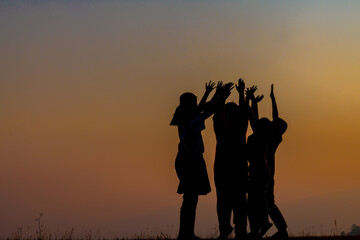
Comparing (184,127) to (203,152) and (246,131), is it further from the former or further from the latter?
(246,131)

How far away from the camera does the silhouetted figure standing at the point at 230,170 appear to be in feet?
38.7

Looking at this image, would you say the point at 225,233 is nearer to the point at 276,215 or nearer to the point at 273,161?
the point at 276,215

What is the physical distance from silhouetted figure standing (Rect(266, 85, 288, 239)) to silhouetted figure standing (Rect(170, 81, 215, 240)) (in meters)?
1.81

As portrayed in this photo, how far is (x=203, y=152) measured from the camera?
11438 millimetres

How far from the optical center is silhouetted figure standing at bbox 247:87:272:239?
12383 millimetres

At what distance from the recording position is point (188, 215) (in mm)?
11203

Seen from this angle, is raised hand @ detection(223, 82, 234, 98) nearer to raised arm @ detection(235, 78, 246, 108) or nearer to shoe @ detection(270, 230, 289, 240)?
raised arm @ detection(235, 78, 246, 108)

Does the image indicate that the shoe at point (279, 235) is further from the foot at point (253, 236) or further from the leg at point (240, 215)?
the leg at point (240, 215)

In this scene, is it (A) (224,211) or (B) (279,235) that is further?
(B) (279,235)

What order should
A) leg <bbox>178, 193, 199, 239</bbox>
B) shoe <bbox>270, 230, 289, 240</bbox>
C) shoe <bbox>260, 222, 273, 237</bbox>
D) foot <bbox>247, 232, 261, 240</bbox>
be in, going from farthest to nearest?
shoe <bbox>270, 230, 289, 240</bbox> < shoe <bbox>260, 222, 273, 237</bbox> < foot <bbox>247, 232, 261, 240</bbox> < leg <bbox>178, 193, 199, 239</bbox>

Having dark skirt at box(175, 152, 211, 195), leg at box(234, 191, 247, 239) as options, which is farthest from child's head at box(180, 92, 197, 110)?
leg at box(234, 191, 247, 239)

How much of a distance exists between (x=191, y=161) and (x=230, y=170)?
2.93 feet

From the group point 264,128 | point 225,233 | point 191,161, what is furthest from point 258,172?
point 191,161

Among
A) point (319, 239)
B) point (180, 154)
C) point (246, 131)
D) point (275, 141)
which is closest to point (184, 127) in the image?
point (180, 154)
